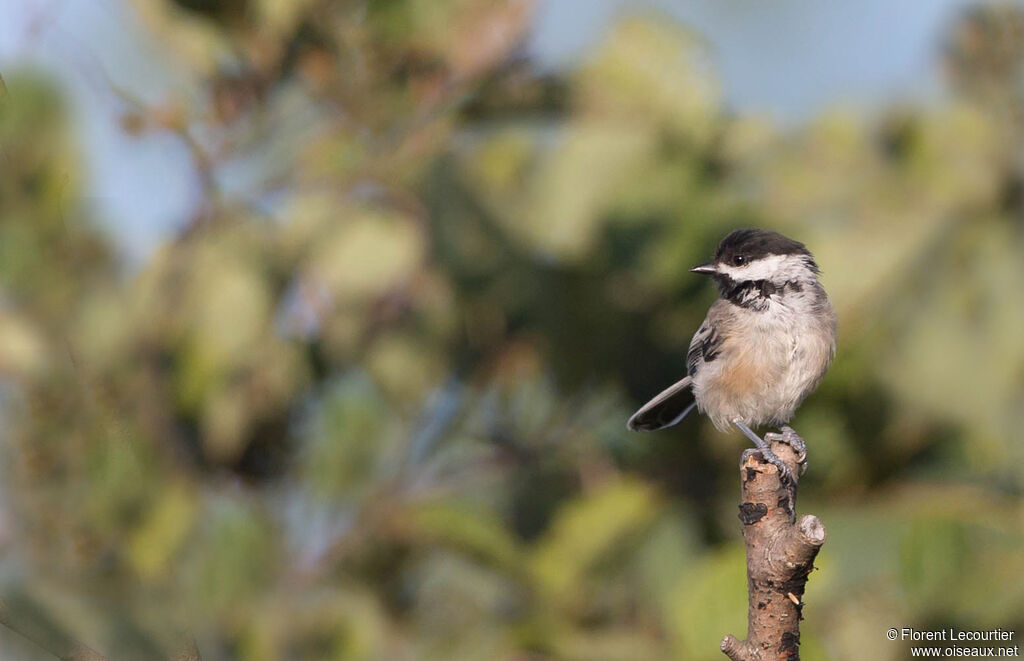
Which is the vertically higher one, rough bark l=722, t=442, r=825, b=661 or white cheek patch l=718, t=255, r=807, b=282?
white cheek patch l=718, t=255, r=807, b=282

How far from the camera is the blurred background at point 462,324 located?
352 cm

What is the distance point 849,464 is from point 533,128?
1.52 m

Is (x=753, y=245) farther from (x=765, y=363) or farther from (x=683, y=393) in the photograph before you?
(x=683, y=393)

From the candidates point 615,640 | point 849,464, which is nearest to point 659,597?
point 615,640

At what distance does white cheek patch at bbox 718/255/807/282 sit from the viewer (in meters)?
2.51

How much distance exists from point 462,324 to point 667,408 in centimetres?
121

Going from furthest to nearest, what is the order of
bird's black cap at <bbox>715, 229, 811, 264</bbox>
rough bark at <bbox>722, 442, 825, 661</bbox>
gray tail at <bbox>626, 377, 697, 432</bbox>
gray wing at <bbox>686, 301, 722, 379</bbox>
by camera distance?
gray tail at <bbox>626, 377, 697, 432</bbox> → gray wing at <bbox>686, 301, 722, 379</bbox> → bird's black cap at <bbox>715, 229, 811, 264</bbox> → rough bark at <bbox>722, 442, 825, 661</bbox>

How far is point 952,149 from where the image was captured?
3.89 metres

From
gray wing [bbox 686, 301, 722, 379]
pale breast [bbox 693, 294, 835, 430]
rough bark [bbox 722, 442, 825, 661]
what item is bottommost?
rough bark [bbox 722, 442, 825, 661]

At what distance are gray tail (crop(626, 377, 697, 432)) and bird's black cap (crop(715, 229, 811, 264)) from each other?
389 mm

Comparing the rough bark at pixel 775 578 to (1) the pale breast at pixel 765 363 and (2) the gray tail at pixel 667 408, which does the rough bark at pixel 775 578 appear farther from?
(2) the gray tail at pixel 667 408

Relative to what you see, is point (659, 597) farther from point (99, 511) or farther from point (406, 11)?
point (406, 11)

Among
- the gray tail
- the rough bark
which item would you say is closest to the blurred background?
the gray tail

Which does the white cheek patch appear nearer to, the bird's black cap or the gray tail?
the bird's black cap
